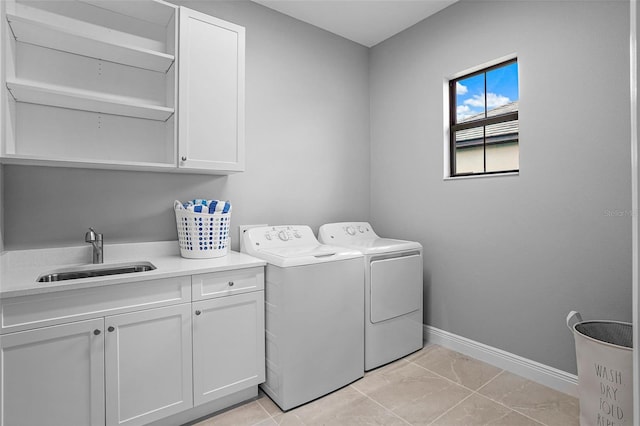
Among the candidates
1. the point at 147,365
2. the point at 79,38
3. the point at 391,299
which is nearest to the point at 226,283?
the point at 147,365

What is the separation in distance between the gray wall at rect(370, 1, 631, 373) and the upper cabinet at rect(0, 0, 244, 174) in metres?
1.56

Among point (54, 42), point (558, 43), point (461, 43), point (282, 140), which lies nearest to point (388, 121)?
point (461, 43)

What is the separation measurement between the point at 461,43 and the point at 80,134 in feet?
8.79

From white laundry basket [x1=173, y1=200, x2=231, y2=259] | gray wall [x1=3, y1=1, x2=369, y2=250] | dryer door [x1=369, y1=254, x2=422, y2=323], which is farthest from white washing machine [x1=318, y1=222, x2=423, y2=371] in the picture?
white laundry basket [x1=173, y1=200, x2=231, y2=259]

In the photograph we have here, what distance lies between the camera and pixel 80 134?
189 centimetres

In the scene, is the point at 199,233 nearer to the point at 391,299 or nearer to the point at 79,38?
the point at 79,38

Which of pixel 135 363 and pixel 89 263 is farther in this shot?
pixel 89 263

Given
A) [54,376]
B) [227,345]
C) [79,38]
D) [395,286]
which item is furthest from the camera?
[395,286]

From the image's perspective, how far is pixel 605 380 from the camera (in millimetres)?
1512

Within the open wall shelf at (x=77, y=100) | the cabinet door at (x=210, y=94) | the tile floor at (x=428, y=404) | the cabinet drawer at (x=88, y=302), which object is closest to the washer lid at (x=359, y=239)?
the tile floor at (x=428, y=404)

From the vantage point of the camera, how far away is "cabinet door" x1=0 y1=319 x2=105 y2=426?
4.25 ft

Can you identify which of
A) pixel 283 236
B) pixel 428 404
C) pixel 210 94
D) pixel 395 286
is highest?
pixel 210 94

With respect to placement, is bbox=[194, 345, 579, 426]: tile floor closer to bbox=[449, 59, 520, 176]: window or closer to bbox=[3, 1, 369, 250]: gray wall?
bbox=[3, 1, 369, 250]: gray wall

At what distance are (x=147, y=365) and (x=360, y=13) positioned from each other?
9.46 ft
